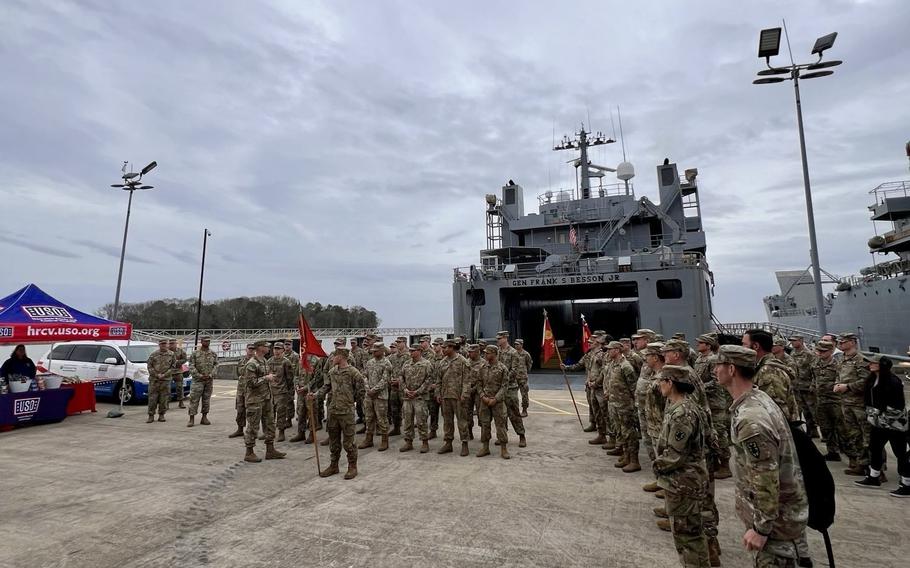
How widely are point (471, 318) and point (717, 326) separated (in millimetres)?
9125

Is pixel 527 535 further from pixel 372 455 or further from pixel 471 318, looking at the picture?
pixel 471 318

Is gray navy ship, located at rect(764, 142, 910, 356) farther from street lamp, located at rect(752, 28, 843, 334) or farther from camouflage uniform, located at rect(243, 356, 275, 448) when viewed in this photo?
camouflage uniform, located at rect(243, 356, 275, 448)

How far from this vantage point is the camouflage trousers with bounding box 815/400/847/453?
19.0 feet

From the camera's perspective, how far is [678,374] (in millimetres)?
3041

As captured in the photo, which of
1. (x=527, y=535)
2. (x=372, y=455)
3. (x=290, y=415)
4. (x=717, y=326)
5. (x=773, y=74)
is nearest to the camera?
(x=527, y=535)

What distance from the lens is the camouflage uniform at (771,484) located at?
2.17 metres

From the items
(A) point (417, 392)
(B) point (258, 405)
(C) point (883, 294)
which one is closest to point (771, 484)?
(A) point (417, 392)

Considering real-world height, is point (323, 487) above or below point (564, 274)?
below

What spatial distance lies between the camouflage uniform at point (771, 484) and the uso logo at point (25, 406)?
12.4 meters

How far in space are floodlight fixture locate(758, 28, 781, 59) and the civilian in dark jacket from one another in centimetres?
897

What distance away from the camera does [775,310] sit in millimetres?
33594

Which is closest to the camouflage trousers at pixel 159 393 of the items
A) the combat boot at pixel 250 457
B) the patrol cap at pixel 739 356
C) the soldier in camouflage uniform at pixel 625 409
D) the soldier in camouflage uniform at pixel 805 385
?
the combat boot at pixel 250 457

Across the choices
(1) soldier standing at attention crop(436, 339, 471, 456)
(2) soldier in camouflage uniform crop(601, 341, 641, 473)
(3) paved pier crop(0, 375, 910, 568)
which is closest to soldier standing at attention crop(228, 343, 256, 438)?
(3) paved pier crop(0, 375, 910, 568)

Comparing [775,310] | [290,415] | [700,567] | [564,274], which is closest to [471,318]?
[564,274]
